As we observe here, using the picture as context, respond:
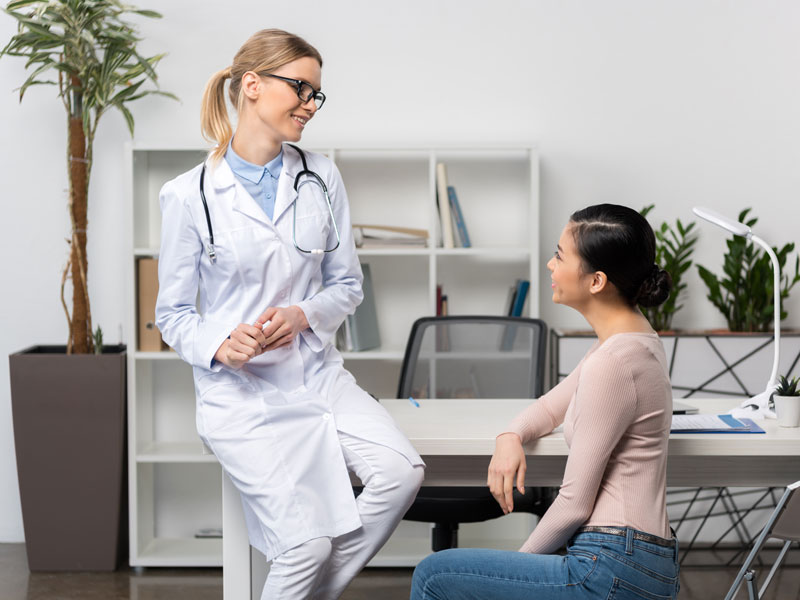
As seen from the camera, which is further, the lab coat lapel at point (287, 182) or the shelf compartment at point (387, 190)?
the shelf compartment at point (387, 190)

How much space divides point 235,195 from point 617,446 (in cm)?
102

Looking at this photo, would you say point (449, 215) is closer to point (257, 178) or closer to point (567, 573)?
point (257, 178)

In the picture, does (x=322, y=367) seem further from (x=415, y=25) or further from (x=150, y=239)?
(x=415, y=25)

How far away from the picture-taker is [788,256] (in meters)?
3.54

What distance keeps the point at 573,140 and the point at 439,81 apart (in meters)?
0.60

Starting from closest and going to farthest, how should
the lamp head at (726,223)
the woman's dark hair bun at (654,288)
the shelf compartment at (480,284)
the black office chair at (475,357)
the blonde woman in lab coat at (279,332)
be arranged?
the woman's dark hair bun at (654,288)
the blonde woman in lab coat at (279,332)
the lamp head at (726,223)
the black office chair at (475,357)
the shelf compartment at (480,284)

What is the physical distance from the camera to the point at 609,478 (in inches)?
59.4

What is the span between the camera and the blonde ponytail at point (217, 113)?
2.06 meters

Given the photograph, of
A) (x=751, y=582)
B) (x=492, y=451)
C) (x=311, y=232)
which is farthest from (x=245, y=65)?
(x=751, y=582)

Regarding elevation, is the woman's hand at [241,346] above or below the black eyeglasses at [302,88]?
below

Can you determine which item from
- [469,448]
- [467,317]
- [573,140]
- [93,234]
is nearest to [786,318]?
[573,140]

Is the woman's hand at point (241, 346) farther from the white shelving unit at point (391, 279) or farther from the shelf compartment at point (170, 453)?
the white shelving unit at point (391, 279)

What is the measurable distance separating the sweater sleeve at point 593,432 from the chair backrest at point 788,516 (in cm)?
44

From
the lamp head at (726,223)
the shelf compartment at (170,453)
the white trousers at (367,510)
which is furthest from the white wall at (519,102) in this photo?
the white trousers at (367,510)
